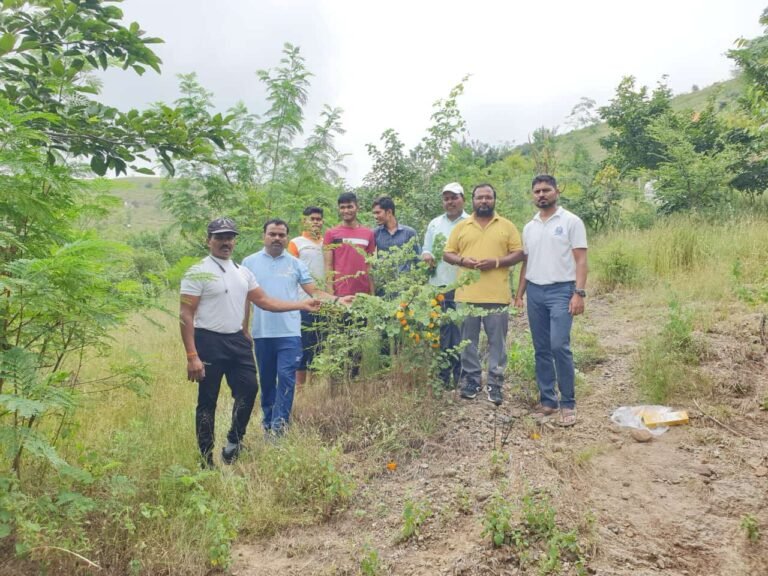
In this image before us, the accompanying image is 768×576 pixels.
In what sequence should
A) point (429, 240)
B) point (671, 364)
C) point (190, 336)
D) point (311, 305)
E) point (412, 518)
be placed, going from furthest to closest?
point (429, 240) < point (671, 364) < point (311, 305) < point (190, 336) < point (412, 518)

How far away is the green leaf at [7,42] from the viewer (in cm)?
220

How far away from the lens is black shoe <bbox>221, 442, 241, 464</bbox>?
3.88m

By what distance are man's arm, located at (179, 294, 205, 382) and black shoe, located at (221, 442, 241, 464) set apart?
2.06ft

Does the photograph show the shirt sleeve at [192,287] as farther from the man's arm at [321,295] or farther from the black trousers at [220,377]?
the man's arm at [321,295]

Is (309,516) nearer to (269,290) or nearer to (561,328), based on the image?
(269,290)

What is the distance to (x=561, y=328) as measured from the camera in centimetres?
417

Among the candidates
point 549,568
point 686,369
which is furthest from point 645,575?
point 686,369

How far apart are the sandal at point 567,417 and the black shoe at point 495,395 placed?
54 cm

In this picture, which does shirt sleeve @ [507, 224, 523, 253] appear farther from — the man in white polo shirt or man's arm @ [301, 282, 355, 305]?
man's arm @ [301, 282, 355, 305]

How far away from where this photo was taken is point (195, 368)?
3.58 meters

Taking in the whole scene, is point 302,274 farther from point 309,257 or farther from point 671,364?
point 671,364

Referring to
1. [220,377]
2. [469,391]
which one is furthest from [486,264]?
[220,377]

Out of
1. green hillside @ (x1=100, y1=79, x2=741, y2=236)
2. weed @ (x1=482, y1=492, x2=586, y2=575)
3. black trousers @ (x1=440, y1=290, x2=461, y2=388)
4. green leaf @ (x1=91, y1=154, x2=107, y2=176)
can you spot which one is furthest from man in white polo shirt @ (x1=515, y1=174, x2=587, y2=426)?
green leaf @ (x1=91, y1=154, x2=107, y2=176)

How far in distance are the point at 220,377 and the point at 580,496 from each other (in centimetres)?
262
